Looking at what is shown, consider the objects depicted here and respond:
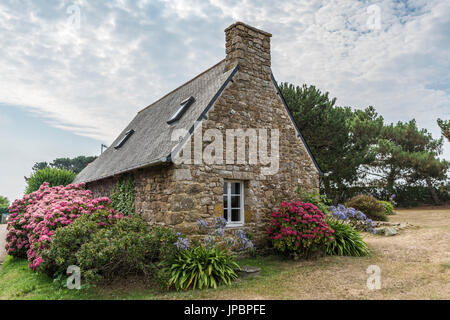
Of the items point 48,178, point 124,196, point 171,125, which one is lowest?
point 124,196

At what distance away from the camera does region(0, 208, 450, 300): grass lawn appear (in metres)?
5.93

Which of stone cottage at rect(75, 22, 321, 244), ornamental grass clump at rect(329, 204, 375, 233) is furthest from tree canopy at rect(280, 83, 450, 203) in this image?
stone cottage at rect(75, 22, 321, 244)

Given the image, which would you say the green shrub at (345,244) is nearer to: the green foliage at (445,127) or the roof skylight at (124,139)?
the roof skylight at (124,139)

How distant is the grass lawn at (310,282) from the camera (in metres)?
5.93

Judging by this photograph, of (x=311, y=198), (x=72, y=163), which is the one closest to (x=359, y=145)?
(x=311, y=198)

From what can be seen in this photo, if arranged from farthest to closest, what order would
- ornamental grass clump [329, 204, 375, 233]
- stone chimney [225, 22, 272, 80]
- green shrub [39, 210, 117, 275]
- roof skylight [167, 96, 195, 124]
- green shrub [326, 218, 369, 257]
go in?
1. ornamental grass clump [329, 204, 375, 233]
2. roof skylight [167, 96, 195, 124]
3. stone chimney [225, 22, 272, 80]
4. green shrub [326, 218, 369, 257]
5. green shrub [39, 210, 117, 275]

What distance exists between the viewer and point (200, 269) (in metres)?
6.49

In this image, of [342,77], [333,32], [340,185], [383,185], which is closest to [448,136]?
[383,185]

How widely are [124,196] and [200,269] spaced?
4.41m

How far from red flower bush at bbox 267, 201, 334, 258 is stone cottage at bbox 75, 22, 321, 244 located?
25.9 inches

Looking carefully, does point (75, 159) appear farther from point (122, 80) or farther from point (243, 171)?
point (243, 171)

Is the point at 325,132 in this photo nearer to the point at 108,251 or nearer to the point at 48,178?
the point at 108,251

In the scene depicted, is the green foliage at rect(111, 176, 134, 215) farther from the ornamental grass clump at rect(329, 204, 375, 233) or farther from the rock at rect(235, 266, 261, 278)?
the ornamental grass clump at rect(329, 204, 375, 233)

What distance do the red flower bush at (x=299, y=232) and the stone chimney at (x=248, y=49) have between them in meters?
4.18
